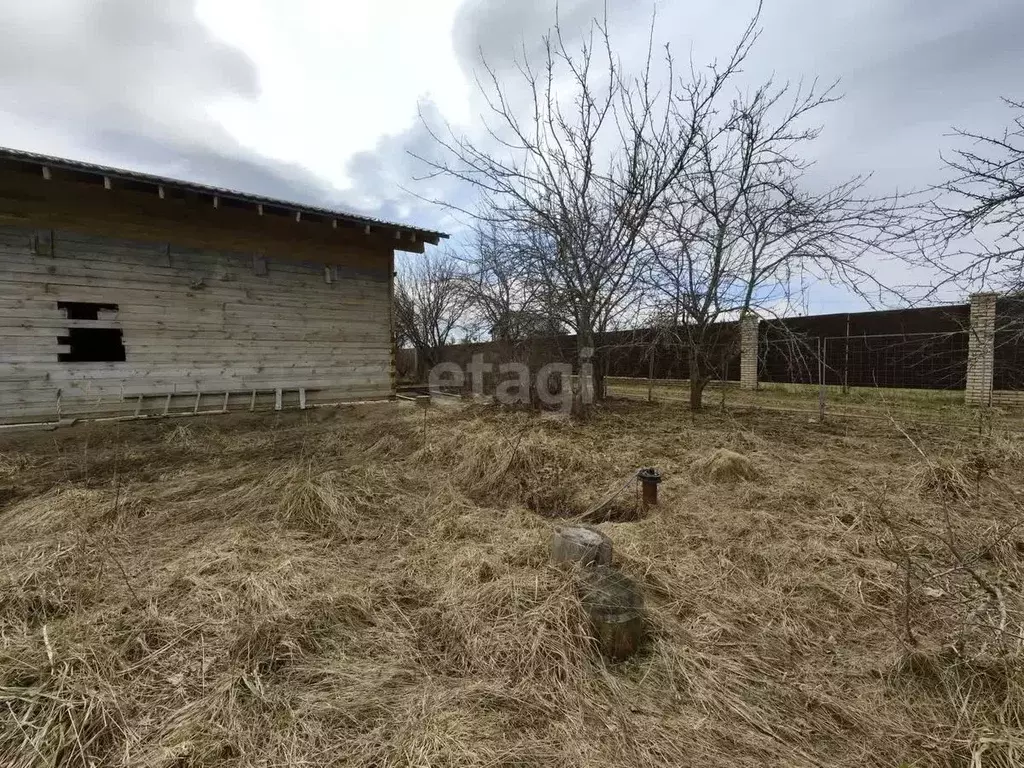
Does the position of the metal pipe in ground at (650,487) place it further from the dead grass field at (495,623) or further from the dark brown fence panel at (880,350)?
the dark brown fence panel at (880,350)

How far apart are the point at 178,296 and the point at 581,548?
27.7 ft

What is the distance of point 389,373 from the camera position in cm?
985

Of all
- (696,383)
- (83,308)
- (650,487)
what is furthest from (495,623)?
(83,308)

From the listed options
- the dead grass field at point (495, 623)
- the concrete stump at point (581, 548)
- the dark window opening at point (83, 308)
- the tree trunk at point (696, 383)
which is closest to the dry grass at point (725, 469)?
the dead grass field at point (495, 623)

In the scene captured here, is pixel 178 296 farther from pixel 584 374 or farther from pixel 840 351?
pixel 840 351

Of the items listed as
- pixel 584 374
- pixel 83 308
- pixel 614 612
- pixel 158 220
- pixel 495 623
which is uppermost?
pixel 158 220

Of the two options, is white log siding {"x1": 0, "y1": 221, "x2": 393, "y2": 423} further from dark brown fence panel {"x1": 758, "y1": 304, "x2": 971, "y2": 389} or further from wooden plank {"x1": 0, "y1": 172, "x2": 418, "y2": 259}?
dark brown fence panel {"x1": 758, "y1": 304, "x2": 971, "y2": 389}

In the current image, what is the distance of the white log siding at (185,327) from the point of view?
21.8ft

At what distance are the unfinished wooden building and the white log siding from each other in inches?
0.8

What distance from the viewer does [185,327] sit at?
25.3 ft

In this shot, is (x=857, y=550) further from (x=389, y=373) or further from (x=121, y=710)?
(x=389, y=373)

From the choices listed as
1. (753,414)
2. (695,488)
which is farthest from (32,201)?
(753,414)

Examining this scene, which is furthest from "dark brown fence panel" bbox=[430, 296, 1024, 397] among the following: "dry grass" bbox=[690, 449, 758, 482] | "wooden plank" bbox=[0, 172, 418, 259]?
"wooden plank" bbox=[0, 172, 418, 259]

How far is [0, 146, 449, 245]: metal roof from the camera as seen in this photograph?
19.4 ft
